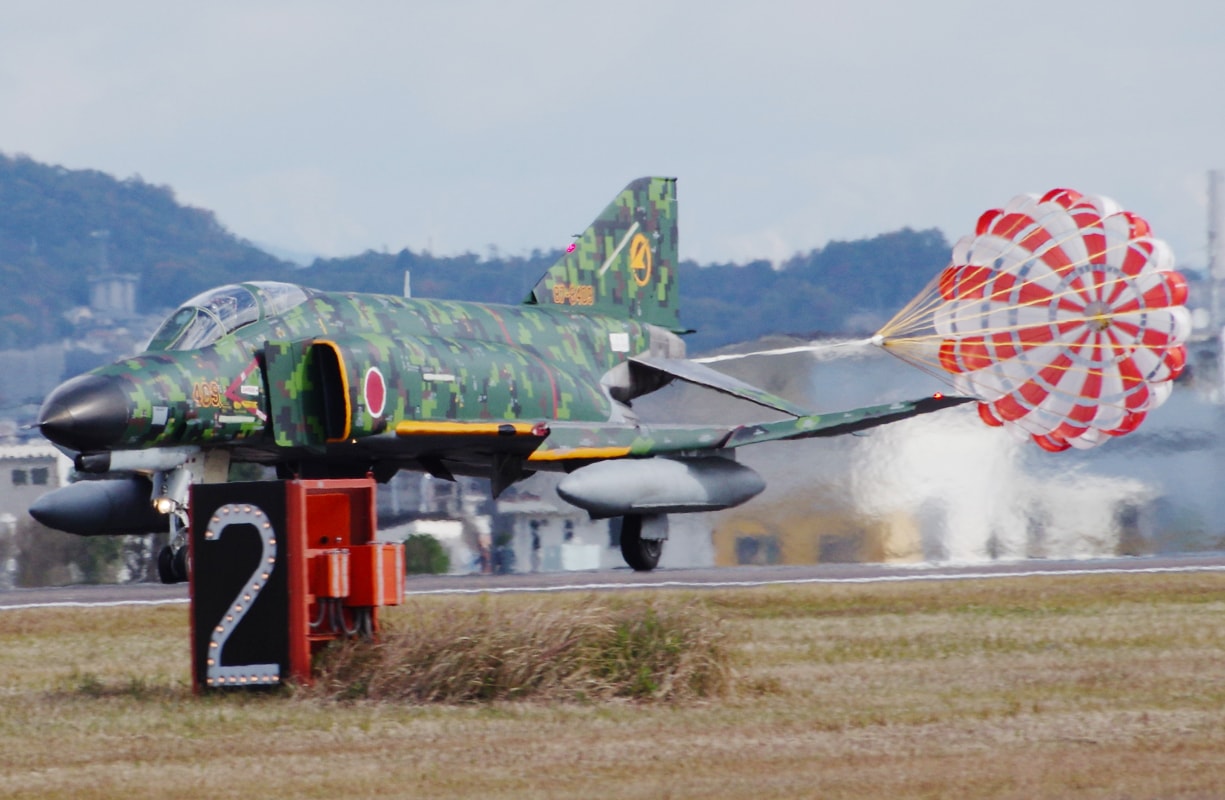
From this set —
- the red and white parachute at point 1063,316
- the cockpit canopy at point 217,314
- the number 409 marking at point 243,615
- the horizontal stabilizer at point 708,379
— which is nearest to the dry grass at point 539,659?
the number 409 marking at point 243,615

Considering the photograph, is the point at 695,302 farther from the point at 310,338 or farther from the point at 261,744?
the point at 261,744

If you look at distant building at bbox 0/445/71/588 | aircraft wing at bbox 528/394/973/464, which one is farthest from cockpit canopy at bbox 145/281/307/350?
distant building at bbox 0/445/71/588

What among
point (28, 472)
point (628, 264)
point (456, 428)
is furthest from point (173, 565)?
point (28, 472)

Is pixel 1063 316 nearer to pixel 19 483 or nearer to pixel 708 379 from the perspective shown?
pixel 708 379

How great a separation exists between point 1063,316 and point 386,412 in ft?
26.7

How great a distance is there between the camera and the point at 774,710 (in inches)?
386

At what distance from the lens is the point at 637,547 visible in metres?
21.6

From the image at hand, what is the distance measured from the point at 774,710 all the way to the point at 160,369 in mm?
10239

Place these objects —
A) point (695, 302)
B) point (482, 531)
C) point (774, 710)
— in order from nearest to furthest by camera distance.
Answer: point (774, 710) < point (482, 531) < point (695, 302)

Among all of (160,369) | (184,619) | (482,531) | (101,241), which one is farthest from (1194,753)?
(101,241)

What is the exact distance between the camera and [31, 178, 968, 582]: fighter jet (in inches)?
727

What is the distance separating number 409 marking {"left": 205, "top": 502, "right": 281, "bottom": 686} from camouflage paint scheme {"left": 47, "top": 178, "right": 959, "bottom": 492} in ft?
25.3

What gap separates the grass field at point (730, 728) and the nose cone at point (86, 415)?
13.4 feet

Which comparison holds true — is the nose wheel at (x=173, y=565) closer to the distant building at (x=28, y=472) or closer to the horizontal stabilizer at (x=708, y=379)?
the horizontal stabilizer at (x=708, y=379)
